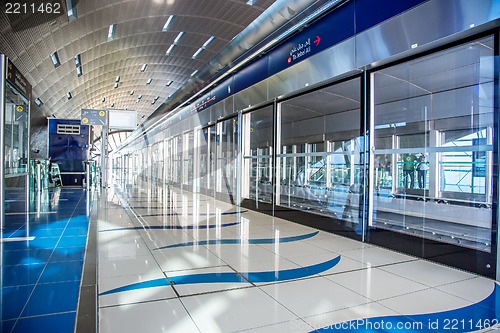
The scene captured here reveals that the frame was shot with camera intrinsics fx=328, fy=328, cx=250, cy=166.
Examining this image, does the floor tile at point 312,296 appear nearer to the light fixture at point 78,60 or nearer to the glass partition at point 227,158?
the glass partition at point 227,158

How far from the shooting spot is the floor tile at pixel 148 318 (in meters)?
1.98

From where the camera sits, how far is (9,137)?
20.5ft

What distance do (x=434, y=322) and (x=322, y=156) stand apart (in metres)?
7.81

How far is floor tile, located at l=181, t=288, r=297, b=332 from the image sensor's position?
2.05 metres

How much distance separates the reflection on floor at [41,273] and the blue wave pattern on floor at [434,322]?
1.73 metres

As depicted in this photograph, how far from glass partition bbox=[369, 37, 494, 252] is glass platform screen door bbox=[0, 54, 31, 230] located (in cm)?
560

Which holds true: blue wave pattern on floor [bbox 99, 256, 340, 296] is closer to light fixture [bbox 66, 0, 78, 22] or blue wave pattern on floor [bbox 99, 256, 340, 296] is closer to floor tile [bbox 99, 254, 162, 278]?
floor tile [bbox 99, 254, 162, 278]

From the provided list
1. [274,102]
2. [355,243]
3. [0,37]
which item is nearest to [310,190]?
[274,102]

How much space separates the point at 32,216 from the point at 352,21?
21.4 ft

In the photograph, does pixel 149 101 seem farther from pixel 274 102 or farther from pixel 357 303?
pixel 357 303

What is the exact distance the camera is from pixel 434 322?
6.95 ft

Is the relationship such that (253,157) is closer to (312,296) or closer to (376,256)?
(376,256)

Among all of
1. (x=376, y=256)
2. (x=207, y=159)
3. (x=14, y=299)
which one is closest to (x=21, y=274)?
(x=14, y=299)

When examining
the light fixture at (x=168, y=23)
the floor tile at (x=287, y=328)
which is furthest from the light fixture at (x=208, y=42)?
the floor tile at (x=287, y=328)
